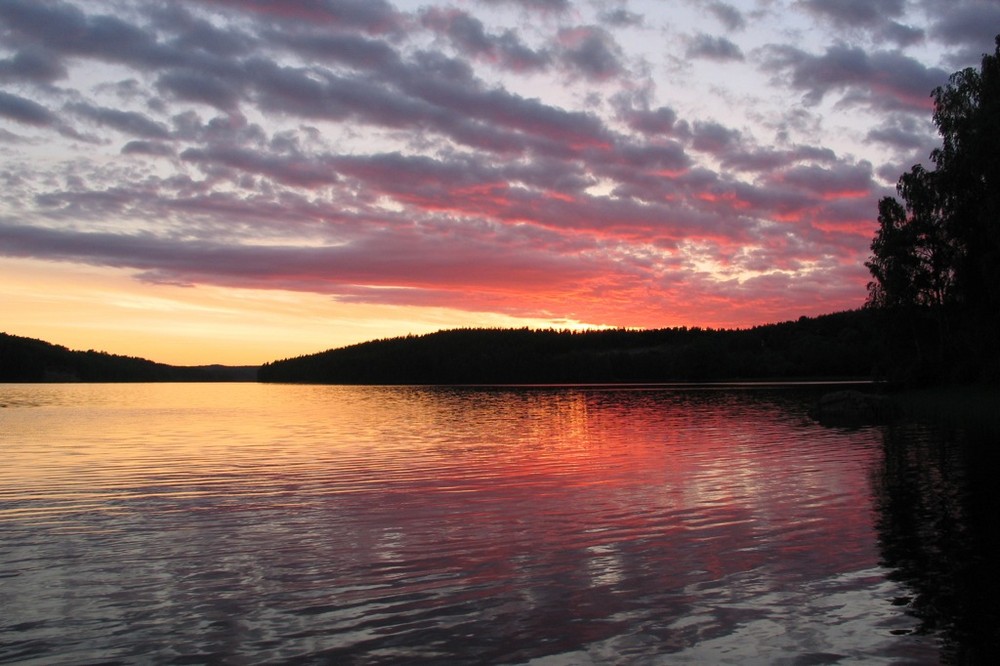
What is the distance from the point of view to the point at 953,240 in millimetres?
61750

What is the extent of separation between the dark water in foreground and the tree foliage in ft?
81.2

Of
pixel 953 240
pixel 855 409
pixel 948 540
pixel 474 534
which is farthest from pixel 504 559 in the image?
pixel 953 240

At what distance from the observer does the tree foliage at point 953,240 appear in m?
48.2

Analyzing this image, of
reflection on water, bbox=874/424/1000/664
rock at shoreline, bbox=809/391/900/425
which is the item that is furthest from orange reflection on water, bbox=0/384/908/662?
rock at shoreline, bbox=809/391/900/425

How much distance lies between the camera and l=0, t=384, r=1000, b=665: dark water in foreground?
→ 10.3 m

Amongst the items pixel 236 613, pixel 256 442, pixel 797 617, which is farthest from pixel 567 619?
pixel 256 442

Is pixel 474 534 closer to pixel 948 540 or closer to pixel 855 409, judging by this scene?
pixel 948 540

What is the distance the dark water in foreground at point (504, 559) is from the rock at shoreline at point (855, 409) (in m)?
19.7

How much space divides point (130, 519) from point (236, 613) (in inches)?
361

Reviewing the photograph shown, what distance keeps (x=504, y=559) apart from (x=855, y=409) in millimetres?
44132

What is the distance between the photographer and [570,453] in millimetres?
34719

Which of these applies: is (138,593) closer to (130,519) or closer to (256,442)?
(130,519)

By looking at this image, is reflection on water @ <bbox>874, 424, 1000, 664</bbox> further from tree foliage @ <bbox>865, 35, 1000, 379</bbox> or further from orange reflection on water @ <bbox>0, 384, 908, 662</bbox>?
tree foliage @ <bbox>865, 35, 1000, 379</bbox>

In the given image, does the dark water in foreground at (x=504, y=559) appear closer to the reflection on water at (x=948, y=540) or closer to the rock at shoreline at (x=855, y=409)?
the reflection on water at (x=948, y=540)
